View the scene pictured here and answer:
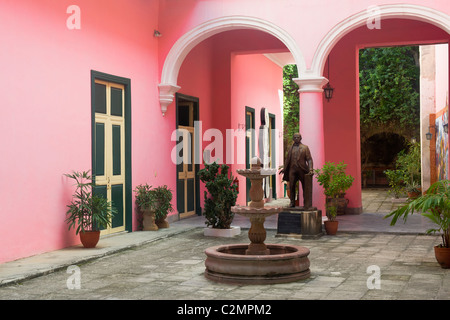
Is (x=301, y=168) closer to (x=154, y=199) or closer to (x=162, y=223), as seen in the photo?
(x=154, y=199)

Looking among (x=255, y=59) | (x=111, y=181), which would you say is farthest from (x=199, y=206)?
(x=255, y=59)

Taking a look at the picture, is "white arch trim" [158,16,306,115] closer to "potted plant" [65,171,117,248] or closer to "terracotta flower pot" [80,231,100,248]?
"potted plant" [65,171,117,248]

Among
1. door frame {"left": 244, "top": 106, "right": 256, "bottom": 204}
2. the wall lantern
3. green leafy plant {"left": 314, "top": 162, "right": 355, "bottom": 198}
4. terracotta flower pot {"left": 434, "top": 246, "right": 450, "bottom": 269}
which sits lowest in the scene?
terracotta flower pot {"left": 434, "top": 246, "right": 450, "bottom": 269}

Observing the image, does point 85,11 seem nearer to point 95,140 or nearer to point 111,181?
point 95,140

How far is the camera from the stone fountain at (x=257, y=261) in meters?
6.67

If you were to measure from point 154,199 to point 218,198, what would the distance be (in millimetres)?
1341

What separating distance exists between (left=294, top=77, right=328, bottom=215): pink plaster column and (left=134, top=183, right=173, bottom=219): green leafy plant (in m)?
2.88

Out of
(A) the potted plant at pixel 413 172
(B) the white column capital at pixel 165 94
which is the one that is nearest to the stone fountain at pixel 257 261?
(B) the white column capital at pixel 165 94

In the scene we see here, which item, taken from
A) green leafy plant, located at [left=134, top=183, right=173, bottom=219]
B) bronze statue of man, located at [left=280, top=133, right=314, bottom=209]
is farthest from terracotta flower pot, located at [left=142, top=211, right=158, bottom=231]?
bronze statue of man, located at [left=280, top=133, right=314, bottom=209]

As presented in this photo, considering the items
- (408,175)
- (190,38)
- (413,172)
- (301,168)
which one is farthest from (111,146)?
(413,172)

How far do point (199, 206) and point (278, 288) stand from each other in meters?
7.92

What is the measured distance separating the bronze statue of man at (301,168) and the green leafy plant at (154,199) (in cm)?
245

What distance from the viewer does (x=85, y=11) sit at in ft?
31.9

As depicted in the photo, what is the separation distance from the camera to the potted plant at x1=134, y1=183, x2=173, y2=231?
11188mm
